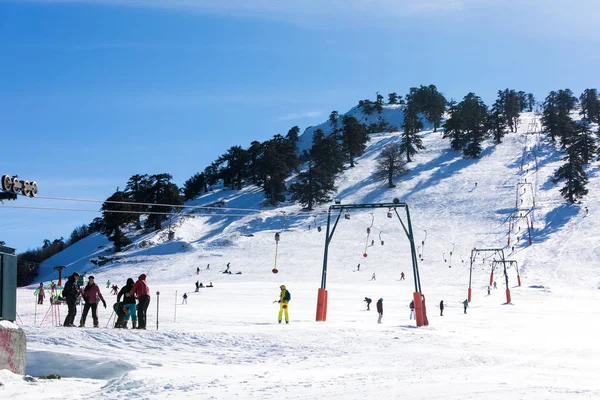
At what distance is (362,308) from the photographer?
4138 centimetres

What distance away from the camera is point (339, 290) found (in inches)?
2098

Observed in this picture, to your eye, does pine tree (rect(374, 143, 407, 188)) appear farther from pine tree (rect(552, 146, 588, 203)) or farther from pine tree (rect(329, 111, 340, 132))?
pine tree (rect(329, 111, 340, 132))

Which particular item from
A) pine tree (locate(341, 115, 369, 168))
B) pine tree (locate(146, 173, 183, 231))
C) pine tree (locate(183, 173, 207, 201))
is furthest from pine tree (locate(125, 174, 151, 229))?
pine tree (locate(341, 115, 369, 168))

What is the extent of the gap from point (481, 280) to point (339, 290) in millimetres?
15545

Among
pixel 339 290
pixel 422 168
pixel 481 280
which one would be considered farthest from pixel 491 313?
pixel 422 168

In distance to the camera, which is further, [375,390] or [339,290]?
[339,290]

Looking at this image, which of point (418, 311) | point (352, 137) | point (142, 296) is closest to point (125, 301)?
point (142, 296)

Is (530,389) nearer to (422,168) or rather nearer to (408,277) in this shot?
(408,277)

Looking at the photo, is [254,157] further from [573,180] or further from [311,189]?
[573,180]

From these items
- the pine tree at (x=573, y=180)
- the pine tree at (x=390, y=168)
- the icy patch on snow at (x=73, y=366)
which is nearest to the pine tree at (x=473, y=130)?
the pine tree at (x=390, y=168)

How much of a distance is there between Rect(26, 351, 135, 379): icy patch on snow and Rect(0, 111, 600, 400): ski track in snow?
1.2 inches

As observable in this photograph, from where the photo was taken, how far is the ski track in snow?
12906 millimetres

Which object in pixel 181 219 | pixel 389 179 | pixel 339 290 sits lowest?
pixel 339 290

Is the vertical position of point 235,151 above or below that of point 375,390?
above
